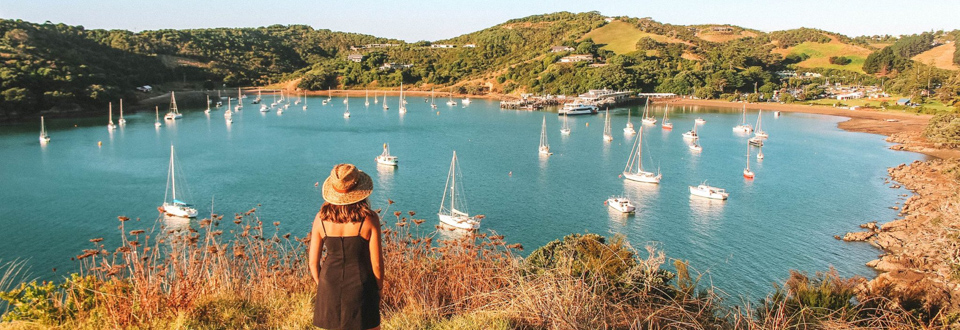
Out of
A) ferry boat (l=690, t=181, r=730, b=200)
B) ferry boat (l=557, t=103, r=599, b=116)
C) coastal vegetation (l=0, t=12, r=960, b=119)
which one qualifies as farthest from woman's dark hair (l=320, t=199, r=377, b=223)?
ferry boat (l=557, t=103, r=599, b=116)

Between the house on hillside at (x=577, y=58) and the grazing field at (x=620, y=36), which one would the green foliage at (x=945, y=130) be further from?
the grazing field at (x=620, y=36)

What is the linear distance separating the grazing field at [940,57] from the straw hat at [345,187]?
11178 centimetres

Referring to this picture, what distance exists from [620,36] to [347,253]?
12394 centimetres

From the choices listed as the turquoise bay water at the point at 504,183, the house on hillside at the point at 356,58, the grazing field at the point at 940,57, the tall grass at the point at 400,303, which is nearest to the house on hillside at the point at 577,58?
the house on hillside at the point at 356,58

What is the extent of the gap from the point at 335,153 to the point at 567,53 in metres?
72.8

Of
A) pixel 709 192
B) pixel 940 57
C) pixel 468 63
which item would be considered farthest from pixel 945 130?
pixel 468 63

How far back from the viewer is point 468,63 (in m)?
113

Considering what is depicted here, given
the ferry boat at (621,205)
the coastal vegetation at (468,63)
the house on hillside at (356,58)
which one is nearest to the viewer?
the ferry boat at (621,205)

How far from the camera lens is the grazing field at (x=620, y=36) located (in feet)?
373

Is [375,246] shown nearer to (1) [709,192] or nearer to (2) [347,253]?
(2) [347,253]

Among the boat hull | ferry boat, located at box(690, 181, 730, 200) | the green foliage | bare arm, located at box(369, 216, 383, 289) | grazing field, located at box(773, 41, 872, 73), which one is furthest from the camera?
grazing field, located at box(773, 41, 872, 73)

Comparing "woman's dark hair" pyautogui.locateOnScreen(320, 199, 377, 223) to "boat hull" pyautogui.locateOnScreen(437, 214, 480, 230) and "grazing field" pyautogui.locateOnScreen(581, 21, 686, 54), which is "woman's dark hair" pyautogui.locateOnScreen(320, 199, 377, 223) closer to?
"boat hull" pyautogui.locateOnScreen(437, 214, 480, 230)

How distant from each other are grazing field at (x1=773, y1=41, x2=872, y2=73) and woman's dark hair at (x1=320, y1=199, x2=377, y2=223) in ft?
380

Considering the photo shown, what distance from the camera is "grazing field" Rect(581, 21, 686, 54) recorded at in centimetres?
11356
